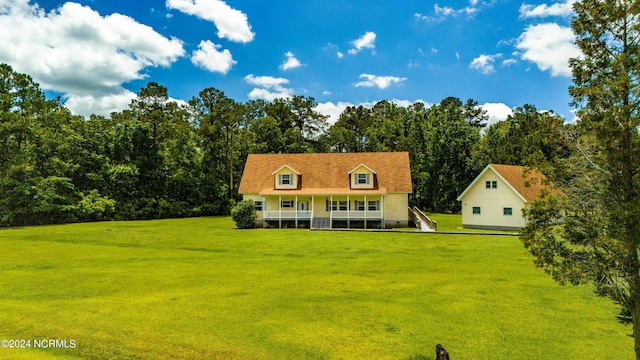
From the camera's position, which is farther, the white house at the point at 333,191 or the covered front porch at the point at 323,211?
the white house at the point at 333,191

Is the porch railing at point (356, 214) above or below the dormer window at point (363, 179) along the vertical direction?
below

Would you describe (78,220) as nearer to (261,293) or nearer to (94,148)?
(94,148)

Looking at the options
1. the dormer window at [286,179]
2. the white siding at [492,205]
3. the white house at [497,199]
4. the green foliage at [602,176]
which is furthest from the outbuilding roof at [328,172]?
the green foliage at [602,176]

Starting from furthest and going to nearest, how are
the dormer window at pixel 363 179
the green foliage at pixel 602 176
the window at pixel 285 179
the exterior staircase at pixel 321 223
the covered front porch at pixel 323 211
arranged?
the window at pixel 285 179, the dormer window at pixel 363 179, the covered front porch at pixel 323 211, the exterior staircase at pixel 321 223, the green foliage at pixel 602 176

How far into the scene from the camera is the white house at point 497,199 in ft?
99.5

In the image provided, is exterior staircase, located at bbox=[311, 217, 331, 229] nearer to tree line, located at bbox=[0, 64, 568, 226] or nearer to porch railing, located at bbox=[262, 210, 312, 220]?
porch railing, located at bbox=[262, 210, 312, 220]

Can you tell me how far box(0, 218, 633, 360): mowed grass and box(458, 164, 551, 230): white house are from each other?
14.1m

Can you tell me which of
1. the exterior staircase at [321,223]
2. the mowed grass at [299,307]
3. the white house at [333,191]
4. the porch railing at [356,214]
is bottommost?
the mowed grass at [299,307]

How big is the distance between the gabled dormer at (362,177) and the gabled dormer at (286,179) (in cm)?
504

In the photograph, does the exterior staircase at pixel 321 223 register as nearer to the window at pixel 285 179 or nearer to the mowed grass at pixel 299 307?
the window at pixel 285 179

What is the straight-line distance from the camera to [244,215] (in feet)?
105

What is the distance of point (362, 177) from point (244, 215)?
10.6 meters

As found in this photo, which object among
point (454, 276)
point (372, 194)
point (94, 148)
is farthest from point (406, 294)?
point (94, 148)

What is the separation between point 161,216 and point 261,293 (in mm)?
37861
